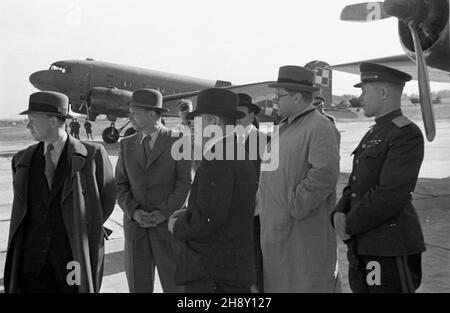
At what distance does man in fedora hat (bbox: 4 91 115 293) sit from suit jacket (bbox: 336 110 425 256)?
4.97ft

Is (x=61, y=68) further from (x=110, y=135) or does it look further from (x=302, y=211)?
(x=302, y=211)

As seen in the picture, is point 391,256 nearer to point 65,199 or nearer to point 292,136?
point 292,136

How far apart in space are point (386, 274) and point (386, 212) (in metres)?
0.33

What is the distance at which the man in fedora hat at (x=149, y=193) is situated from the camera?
324 cm

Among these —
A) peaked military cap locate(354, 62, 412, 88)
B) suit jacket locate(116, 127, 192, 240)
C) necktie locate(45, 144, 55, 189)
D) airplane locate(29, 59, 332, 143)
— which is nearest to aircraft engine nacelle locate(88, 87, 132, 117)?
airplane locate(29, 59, 332, 143)

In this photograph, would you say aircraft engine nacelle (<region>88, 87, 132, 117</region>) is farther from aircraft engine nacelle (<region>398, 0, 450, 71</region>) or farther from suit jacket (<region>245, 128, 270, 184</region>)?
aircraft engine nacelle (<region>398, 0, 450, 71</region>)

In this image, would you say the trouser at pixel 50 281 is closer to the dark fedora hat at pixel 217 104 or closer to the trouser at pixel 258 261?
the trouser at pixel 258 261

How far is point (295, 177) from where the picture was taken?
2777mm

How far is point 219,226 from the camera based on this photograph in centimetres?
236

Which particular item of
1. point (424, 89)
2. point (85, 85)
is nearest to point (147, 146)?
point (424, 89)

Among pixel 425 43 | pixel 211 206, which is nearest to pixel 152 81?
pixel 425 43

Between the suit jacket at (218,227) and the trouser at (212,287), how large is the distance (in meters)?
0.03
